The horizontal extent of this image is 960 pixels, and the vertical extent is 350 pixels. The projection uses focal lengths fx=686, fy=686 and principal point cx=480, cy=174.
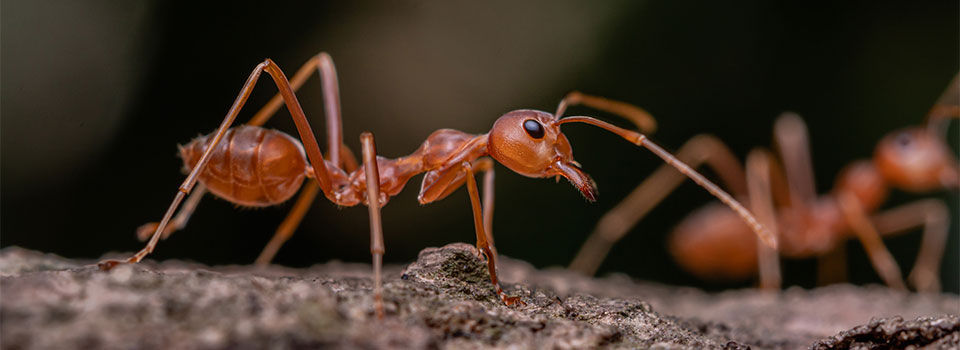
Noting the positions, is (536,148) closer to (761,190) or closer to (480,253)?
(480,253)

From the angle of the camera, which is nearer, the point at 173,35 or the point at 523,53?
the point at 173,35

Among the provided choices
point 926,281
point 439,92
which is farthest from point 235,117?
point 926,281

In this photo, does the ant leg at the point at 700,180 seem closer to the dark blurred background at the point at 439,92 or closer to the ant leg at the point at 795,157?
the dark blurred background at the point at 439,92

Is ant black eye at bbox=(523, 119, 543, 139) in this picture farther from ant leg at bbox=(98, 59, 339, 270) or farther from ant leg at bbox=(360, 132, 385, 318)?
ant leg at bbox=(98, 59, 339, 270)

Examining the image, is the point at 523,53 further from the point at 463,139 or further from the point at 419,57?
the point at 463,139

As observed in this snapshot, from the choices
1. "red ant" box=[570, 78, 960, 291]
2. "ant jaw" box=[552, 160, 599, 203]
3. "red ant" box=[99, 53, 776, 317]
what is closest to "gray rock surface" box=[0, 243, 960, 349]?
"red ant" box=[99, 53, 776, 317]

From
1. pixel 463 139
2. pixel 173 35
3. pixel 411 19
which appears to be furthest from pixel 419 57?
pixel 463 139

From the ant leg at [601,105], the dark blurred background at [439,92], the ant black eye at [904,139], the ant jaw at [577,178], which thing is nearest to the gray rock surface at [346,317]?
the ant jaw at [577,178]
